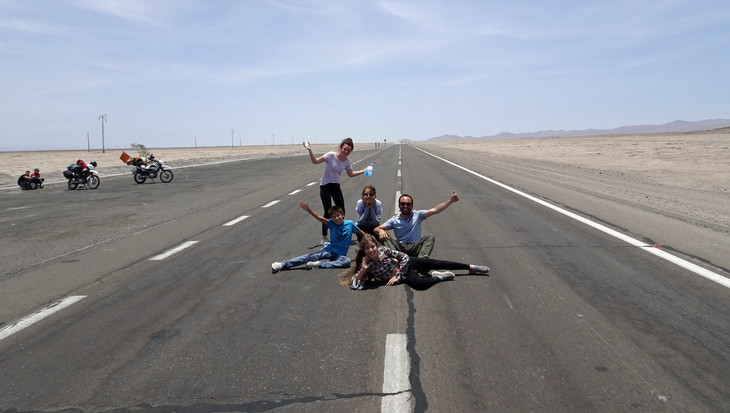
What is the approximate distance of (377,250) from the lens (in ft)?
19.2

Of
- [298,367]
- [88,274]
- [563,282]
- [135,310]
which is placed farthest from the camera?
[88,274]

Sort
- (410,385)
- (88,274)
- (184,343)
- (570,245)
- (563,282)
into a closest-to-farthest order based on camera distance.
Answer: (410,385) < (184,343) < (563,282) < (88,274) < (570,245)

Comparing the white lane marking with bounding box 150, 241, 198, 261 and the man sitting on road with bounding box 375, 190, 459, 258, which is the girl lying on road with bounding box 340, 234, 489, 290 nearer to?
the man sitting on road with bounding box 375, 190, 459, 258

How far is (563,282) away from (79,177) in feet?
62.9

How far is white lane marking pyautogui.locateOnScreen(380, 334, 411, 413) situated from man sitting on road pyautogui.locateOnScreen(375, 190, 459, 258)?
251 cm

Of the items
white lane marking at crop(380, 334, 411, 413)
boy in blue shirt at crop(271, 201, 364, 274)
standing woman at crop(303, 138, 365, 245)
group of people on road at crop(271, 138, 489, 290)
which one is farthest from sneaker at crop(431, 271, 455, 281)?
standing woman at crop(303, 138, 365, 245)

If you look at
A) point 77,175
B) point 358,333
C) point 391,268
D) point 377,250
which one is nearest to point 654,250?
point 391,268

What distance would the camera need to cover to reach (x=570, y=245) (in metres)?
7.80

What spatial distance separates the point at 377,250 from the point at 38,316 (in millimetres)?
3528

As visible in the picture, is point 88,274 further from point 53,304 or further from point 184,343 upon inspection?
point 184,343

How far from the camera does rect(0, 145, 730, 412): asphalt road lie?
3346mm

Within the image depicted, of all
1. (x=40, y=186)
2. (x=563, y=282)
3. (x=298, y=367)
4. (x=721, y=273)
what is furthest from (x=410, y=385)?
(x=40, y=186)

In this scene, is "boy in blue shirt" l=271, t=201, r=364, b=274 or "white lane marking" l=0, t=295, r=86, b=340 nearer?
"white lane marking" l=0, t=295, r=86, b=340

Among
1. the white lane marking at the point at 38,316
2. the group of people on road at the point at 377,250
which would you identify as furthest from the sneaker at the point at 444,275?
the white lane marking at the point at 38,316
